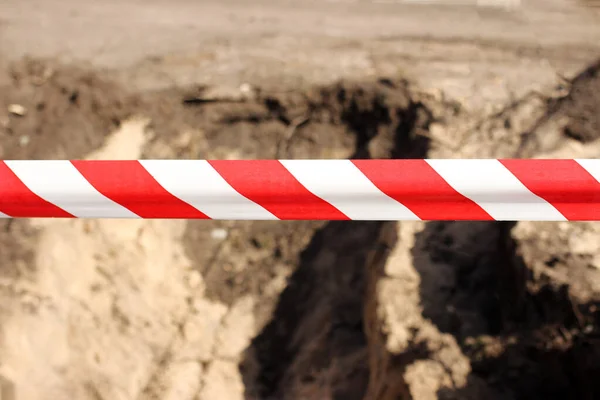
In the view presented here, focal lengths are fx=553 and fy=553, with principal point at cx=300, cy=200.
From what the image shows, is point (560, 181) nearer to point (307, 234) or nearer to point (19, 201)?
point (19, 201)

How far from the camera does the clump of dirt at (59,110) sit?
16.9 ft

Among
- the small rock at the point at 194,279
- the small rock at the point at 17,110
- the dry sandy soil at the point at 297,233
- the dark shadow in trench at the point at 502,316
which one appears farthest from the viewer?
the small rock at the point at 17,110

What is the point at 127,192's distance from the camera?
7.90ft

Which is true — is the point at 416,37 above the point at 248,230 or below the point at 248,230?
above

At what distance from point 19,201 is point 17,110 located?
3389mm

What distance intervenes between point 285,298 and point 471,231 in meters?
1.89

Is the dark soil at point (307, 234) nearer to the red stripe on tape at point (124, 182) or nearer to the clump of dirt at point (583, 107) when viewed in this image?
the clump of dirt at point (583, 107)

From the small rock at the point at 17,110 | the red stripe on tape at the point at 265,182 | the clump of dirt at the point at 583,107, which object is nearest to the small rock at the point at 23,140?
the small rock at the point at 17,110

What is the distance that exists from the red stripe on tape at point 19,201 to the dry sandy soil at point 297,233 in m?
1.93

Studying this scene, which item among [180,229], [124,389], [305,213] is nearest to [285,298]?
[180,229]

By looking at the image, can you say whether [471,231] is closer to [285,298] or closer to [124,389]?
[285,298]

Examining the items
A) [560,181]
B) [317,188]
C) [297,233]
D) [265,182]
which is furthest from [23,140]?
[560,181]

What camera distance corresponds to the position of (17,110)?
5359 millimetres

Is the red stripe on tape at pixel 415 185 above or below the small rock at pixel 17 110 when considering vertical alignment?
above
